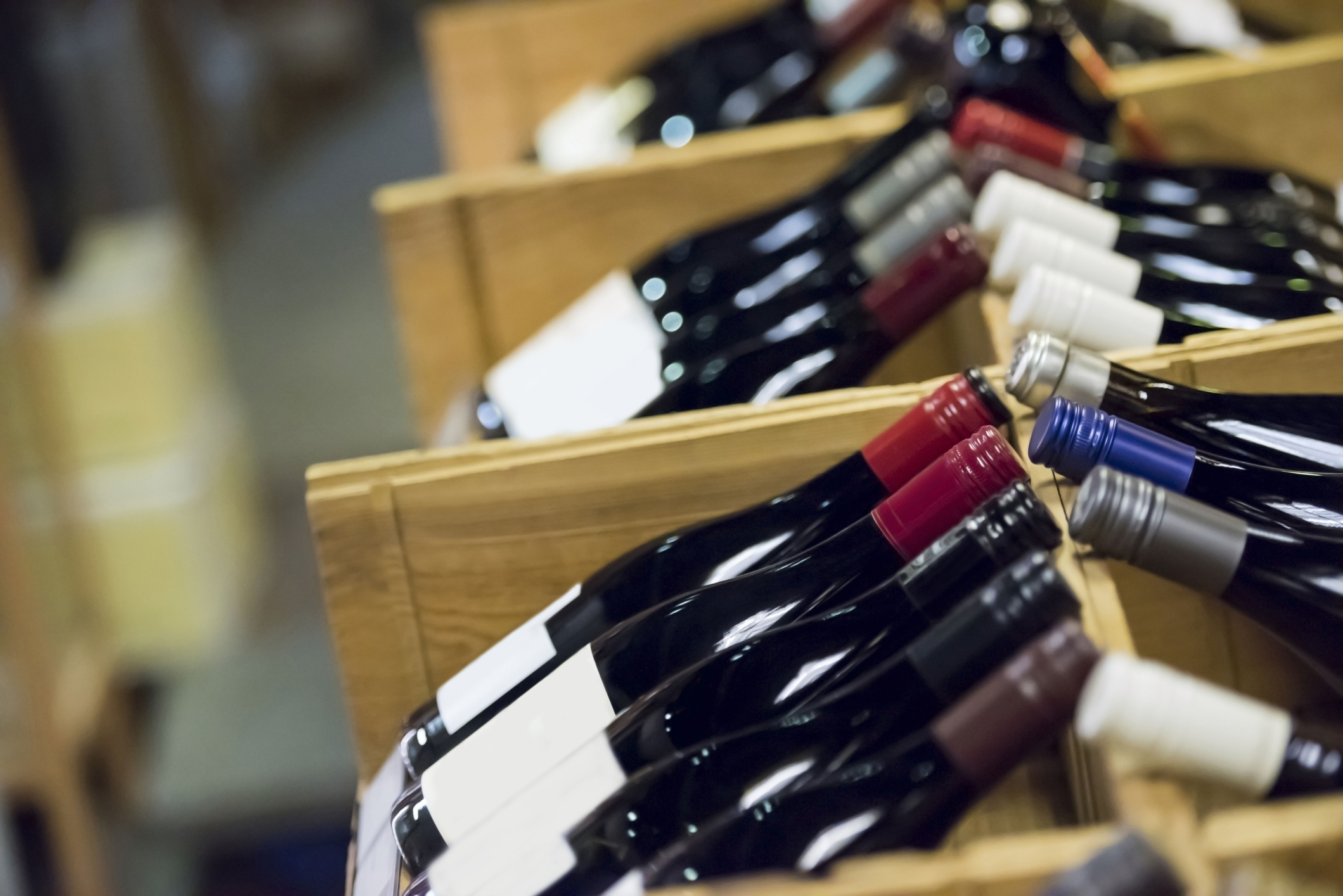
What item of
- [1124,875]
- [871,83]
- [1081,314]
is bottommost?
[1124,875]

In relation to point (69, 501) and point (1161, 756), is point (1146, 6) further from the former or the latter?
point (69, 501)

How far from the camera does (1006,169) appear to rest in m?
0.63

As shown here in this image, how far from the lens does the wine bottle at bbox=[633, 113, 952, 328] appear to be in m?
0.71

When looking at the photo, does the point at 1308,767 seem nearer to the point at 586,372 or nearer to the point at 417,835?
the point at 417,835

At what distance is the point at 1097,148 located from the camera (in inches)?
28.6

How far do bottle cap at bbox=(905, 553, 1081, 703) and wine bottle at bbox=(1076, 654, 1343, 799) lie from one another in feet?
0.09

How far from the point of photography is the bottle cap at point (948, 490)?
404mm

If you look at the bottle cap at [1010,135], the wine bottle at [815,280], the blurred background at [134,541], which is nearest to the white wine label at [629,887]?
the wine bottle at [815,280]

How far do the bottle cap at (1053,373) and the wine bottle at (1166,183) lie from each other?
207 millimetres

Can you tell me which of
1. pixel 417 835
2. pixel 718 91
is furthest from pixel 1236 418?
pixel 718 91

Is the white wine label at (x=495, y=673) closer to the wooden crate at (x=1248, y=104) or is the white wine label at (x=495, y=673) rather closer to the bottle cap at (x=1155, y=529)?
the bottle cap at (x=1155, y=529)

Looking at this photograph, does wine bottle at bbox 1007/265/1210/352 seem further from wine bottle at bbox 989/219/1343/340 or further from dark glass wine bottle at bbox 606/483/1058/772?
dark glass wine bottle at bbox 606/483/1058/772

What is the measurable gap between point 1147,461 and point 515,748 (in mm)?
245

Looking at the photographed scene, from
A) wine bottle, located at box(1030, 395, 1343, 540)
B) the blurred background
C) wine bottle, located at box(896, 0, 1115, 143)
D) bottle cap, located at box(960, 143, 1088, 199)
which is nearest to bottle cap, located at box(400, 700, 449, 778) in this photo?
wine bottle, located at box(1030, 395, 1343, 540)
